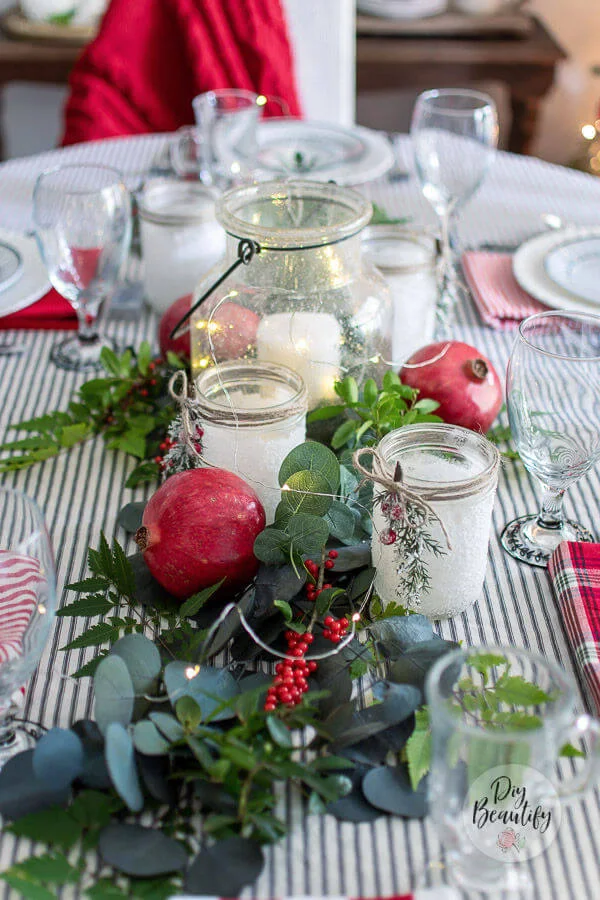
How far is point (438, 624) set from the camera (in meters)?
0.62

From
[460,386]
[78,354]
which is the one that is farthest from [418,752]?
[78,354]

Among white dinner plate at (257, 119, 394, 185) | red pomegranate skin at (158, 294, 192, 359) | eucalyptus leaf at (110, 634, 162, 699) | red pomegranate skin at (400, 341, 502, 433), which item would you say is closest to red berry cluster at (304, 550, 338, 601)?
eucalyptus leaf at (110, 634, 162, 699)

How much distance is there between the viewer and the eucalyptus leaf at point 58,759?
0.47 m

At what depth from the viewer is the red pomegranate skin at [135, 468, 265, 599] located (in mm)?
591

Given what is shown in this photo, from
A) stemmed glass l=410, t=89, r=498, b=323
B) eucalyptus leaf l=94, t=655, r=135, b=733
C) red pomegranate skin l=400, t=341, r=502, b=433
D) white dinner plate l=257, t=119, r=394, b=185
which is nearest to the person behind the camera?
eucalyptus leaf l=94, t=655, r=135, b=733

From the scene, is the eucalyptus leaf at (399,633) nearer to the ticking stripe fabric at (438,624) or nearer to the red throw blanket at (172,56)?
the ticking stripe fabric at (438,624)

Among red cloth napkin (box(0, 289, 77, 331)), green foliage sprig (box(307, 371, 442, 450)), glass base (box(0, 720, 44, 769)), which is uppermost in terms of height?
green foliage sprig (box(307, 371, 442, 450))

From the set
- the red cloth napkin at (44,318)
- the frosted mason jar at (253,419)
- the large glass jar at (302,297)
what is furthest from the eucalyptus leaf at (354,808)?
the red cloth napkin at (44,318)

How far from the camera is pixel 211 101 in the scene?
128 centimetres

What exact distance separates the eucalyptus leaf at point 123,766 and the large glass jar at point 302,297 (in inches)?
12.4

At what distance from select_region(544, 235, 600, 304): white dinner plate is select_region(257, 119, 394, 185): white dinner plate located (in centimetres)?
31

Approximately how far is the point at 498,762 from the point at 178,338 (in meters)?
0.57

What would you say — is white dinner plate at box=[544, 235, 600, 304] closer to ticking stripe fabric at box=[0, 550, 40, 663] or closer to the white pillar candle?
the white pillar candle

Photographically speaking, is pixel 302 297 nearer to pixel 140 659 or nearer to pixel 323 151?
pixel 140 659
